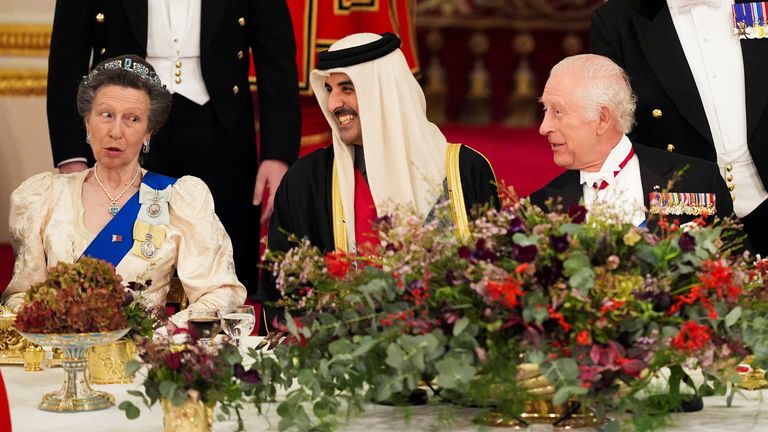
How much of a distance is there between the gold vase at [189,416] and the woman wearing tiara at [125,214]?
48.9 inches

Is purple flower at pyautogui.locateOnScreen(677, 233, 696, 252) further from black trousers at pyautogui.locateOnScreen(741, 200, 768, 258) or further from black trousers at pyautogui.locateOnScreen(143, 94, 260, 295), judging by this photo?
black trousers at pyautogui.locateOnScreen(143, 94, 260, 295)

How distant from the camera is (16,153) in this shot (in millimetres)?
6016

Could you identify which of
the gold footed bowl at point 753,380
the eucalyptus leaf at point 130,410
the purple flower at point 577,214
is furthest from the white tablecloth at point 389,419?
the purple flower at point 577,214

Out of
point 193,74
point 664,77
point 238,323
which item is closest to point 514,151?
point 193,74

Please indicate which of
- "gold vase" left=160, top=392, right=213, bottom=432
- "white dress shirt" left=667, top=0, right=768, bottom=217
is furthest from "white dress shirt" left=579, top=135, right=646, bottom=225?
"gold vase" left=160, top=392, right=213, bottom=432

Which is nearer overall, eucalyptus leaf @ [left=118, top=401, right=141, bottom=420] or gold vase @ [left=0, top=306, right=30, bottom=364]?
eucalyptus leaf @ [left=118, top=401, right=141, bottom=420]

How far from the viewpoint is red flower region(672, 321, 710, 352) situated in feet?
6.91

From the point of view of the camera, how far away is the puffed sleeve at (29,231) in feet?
11.5

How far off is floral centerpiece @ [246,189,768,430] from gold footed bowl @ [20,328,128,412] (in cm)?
36

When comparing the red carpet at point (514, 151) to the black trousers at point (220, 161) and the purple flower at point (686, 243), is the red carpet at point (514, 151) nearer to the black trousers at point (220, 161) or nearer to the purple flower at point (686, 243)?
the black trousers at point (220, 161)

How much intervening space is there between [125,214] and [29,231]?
0.24 meters

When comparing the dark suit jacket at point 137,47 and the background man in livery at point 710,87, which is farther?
the dark suit jacket at point 137,47

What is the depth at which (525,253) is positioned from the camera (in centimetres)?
212

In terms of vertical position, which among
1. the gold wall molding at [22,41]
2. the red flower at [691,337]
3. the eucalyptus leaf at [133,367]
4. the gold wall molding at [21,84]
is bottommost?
the eucalyptus leaf at [133,367]
